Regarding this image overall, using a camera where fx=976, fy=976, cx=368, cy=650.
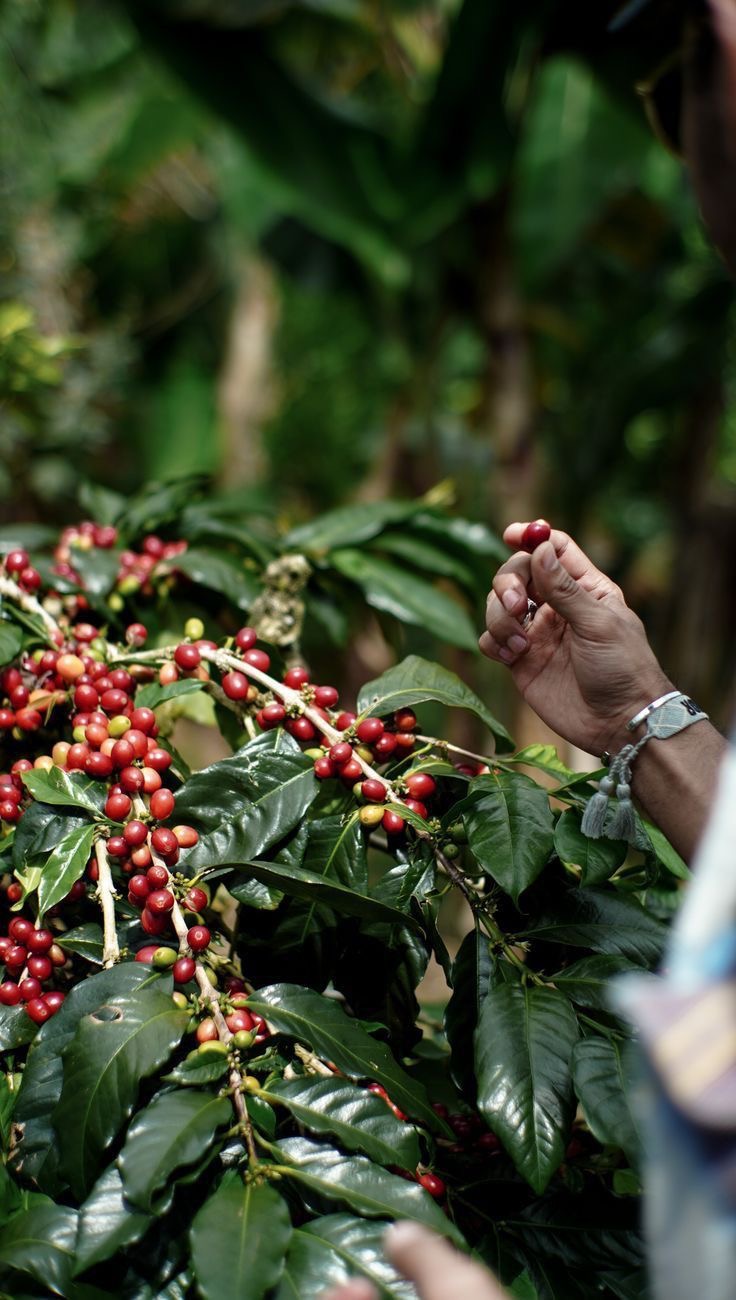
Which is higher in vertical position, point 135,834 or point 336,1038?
point 135,834

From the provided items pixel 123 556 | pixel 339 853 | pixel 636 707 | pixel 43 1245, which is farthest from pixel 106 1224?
pixel 123 556

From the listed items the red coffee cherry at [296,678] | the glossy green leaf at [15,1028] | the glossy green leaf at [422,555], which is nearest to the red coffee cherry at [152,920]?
the glossy green leaf at [15,1028]

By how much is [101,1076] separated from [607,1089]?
0.29 metres

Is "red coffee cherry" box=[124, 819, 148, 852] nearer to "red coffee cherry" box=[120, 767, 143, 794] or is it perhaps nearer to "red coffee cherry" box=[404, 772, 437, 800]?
"red coffee cherry" box=[120, 767, 143, 794]

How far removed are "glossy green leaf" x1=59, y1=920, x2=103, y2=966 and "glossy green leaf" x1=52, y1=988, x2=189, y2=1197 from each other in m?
0.07

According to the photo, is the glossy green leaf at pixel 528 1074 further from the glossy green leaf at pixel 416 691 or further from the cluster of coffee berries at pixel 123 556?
the cluster of coffee berries at pixel 123 556

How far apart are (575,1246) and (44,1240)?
33 centimetres

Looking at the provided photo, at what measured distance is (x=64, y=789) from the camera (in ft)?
2.24

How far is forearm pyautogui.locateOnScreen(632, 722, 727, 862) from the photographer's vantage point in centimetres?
70

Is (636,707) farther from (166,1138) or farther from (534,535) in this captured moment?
(166,1138)

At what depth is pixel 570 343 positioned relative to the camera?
11.9 feet

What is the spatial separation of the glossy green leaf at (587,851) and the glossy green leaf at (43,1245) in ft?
1.19

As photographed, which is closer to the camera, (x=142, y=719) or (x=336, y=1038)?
(x=336, y=1038)

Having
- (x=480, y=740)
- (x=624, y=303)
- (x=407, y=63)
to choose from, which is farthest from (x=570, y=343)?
(x=480, y=740)
